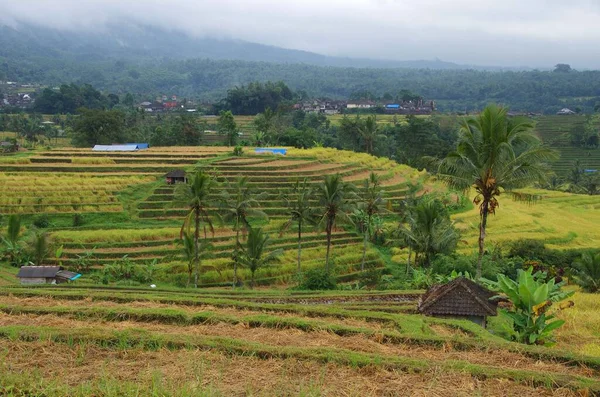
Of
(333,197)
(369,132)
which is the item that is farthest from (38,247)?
(369,132)

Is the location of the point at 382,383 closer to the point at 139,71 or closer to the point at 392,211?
the point at 392,211

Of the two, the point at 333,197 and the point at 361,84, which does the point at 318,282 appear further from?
the point at 361,84

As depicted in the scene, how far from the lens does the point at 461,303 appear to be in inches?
371

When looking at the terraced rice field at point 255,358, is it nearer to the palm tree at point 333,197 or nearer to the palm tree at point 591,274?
the palm tree at point 591,274

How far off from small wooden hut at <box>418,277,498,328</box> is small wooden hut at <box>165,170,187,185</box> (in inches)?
882

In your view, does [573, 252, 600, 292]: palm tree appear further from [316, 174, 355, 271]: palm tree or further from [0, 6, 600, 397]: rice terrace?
[316, 174, 355, 271]: palm tree

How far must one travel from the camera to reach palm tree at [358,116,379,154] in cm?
4809

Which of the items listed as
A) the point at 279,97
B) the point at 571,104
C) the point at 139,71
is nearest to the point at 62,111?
the point at 279,97

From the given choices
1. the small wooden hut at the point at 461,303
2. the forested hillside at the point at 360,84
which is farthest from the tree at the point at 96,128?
the forested hillside at the point at 360,84

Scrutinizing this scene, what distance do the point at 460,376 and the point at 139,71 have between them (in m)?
201

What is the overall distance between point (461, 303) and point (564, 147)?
67363 millimetres

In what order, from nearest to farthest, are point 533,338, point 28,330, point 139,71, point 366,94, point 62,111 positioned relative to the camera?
point 28,330 → point 533,338 → point 62,111 → point 366,94 → point 139,71

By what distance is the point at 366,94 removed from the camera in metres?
112

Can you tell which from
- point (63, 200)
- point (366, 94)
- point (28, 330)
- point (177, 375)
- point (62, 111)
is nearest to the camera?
point (177, 375)
